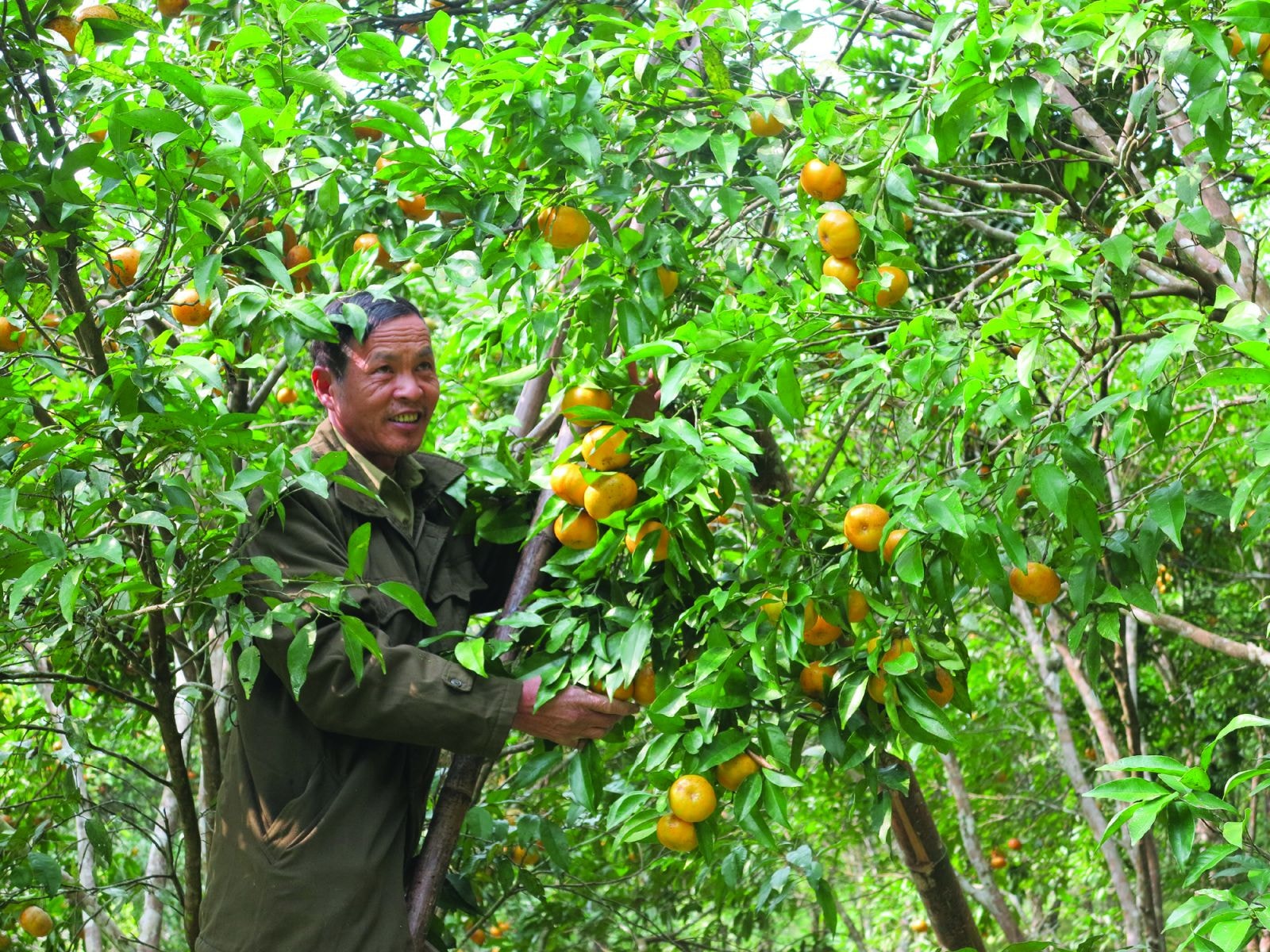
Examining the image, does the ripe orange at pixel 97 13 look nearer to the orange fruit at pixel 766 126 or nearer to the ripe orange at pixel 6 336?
the ripe orange at pixel 6 336

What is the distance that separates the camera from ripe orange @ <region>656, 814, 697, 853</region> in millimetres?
2080

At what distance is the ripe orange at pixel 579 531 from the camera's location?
7.33ft

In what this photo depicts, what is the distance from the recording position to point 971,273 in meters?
4.21

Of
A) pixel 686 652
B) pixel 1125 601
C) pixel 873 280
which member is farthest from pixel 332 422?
pixel 1125 601

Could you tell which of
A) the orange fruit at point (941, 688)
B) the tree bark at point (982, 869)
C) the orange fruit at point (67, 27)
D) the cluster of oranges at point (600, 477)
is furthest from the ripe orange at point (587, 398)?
the tree bark at point (982, 869)

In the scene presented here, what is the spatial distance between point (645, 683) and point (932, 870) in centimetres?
98

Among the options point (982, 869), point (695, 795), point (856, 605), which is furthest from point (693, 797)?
point (982, 869)

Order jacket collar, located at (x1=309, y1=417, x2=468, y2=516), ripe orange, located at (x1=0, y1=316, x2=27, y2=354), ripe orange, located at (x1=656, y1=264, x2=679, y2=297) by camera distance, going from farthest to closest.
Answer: ripe orange, located at (x1=0, y1=316, x2=27, y2=354) < jacket collar, located at (x1=309, y1=417, x2=468, y2=516) < ripe orange, located at (x1=656, y1=264, x2=679, y2=297)

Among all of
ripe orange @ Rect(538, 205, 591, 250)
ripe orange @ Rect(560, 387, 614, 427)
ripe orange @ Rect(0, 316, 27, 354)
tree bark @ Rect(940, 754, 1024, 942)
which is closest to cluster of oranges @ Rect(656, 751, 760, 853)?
ripe orange @ Rect(560, 387, 614, 427)

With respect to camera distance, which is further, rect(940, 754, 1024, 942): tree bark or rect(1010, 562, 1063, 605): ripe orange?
rect(940, 754, 1024, 942): tree bark

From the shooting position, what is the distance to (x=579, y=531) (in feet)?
7.36

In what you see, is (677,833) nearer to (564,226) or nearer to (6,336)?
(564,226)

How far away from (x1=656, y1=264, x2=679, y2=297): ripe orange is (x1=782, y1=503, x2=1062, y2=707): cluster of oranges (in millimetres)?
534

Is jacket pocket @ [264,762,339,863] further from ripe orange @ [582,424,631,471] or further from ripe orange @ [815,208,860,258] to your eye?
ripe orange @ [815,208,860,258]
